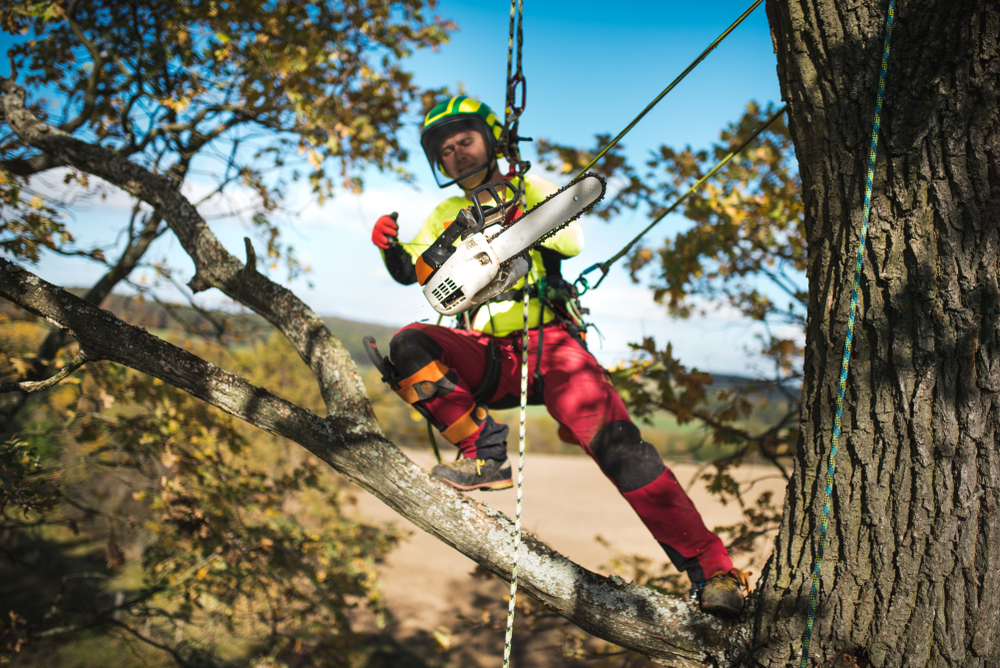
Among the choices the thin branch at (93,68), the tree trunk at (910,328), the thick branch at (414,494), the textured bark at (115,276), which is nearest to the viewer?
the tree trunk at (910,328)

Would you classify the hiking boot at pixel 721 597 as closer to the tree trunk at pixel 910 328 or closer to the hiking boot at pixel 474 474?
the tree trunk at pixel 910 328

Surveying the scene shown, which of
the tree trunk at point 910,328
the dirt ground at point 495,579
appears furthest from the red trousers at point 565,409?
the dirt ground at point 495,579

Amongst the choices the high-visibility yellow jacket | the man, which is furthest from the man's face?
the high-visibility yellow jacket

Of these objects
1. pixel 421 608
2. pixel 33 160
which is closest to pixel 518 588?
pixel 33 160

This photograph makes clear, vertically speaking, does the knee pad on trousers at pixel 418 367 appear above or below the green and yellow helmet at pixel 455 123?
below

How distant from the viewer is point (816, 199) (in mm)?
1528

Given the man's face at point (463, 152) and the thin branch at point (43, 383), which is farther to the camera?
the man's face at point (463, 152)

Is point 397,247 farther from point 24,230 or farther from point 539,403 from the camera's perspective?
point 24,230

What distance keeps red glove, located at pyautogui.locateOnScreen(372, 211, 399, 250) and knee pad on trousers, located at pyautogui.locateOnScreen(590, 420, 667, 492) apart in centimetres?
127

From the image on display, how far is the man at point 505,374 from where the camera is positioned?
2.06 m

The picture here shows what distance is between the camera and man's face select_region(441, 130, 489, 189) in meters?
2.66

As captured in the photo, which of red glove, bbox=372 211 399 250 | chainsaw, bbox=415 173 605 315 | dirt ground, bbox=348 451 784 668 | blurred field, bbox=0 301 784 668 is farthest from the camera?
dirt ground, bbox=348 451 784 668

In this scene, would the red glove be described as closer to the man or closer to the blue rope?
the man

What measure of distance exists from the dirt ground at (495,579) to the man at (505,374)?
383 inches
